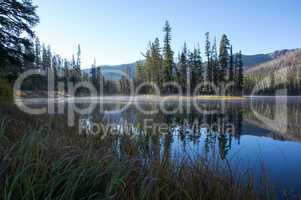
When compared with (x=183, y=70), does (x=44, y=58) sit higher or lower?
higher

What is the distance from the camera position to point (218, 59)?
2648 inches

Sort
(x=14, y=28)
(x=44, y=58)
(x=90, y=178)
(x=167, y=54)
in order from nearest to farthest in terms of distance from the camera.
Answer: (x=90, y=178)
(x=14, y=28)
(x=167, y=54)
(x=44, y=58)

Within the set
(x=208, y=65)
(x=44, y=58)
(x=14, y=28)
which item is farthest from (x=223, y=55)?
(x=44, y=58)

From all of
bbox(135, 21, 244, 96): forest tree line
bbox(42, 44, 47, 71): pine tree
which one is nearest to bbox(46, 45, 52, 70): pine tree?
bbox(42, 44, 47, 71): pine tree

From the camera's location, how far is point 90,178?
338cm

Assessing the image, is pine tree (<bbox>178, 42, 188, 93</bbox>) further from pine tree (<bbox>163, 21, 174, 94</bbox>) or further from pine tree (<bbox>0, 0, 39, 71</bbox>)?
pine tree (<bbox>0, 0, 39, 71</bbox>)

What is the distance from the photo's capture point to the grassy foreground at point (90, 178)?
2877mm

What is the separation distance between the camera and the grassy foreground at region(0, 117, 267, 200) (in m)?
2.88

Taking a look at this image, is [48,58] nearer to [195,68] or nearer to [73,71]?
[73,71]

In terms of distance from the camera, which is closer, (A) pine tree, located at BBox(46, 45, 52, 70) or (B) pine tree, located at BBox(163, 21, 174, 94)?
(B) pine tree, located at BBox(163, 21, 174, 94)

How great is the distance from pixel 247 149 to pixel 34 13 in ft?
61.6

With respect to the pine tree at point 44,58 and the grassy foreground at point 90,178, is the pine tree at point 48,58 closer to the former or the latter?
the pine tree at point 44,58

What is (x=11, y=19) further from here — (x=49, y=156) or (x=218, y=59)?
(x=218, y=59)

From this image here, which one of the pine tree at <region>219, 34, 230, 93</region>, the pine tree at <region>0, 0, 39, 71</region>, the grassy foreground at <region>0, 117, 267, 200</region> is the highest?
the pine tree at <region>219, 34, 230, 93</region>
